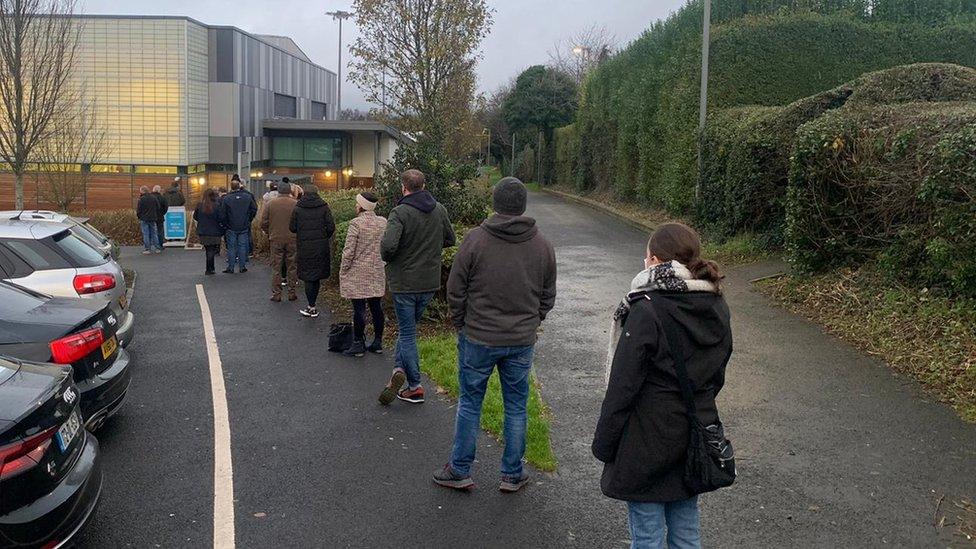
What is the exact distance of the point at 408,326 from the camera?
699 centimetres

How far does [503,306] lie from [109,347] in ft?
9.67

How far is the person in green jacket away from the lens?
22.4 ft

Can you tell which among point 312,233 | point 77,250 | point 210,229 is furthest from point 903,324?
point 210,229

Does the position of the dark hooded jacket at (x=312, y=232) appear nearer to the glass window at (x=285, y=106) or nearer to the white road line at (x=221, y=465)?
the white road line at (x=221, y=465)

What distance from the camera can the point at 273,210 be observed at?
11812 mm

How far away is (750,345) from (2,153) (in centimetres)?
1451

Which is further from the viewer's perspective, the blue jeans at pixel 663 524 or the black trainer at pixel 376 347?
the black trainer at pixel 376 347

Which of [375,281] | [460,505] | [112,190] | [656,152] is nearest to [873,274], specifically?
Answer: [375,281]

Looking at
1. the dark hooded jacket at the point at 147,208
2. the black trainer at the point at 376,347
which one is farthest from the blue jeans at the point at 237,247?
the black trainer at the point at 376,347

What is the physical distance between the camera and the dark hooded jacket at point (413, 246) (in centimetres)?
683

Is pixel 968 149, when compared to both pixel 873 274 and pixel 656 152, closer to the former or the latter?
pixel 873 274

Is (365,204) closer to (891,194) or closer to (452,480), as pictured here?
(452,480)

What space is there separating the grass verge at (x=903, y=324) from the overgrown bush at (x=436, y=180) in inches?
172

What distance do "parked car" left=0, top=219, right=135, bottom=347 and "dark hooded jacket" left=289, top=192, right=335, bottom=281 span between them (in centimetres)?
223
